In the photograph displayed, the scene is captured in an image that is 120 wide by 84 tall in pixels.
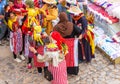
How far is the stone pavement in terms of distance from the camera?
5.86 meters

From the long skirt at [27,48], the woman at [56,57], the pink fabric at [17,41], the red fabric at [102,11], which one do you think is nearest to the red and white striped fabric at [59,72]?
the woman at [56,57]

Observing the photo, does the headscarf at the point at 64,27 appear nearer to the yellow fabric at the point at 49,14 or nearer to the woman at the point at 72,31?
the woman at the point at 72,31

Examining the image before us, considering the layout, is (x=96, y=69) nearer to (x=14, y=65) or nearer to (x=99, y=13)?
(x=14, y=65)

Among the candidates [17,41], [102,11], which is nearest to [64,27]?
[17,41]

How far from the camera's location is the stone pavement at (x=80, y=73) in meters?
5.86

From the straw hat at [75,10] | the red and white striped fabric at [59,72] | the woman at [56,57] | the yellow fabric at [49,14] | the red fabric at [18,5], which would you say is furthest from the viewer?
the red fabric at [18,5]

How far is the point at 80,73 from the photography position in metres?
6.10

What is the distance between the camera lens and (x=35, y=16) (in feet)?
19.5

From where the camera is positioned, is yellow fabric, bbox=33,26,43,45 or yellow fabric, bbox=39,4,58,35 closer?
yellow fabric, bbox=33,26,43,45

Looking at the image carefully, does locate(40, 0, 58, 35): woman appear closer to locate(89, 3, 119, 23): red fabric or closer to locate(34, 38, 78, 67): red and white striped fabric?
locate(34, 38, 78, 67): red and white striped fabric

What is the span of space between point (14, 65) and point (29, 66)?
382 mm

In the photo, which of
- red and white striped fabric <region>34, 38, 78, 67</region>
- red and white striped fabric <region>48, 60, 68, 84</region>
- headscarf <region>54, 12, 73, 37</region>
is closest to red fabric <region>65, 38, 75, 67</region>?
red and white striped fabric <region>34, 38, 78, 67</region>

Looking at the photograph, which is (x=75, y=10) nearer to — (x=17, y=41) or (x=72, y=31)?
(x=72, y=31)

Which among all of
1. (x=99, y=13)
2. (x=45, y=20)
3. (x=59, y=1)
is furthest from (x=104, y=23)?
(x=45, y=20)
